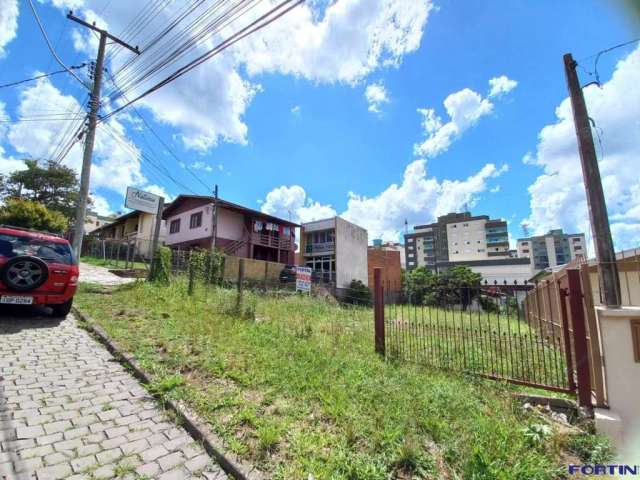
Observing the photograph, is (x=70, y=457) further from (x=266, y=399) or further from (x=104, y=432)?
(x=266, y=399)

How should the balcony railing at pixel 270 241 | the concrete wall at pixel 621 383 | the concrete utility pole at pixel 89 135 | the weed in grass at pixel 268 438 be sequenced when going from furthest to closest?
the balcony railing at pixel 270 241
the concrete utility pole at pixel 89 135
the concrete wall at pixel 621 383
the weed in grass at pixel 268 438

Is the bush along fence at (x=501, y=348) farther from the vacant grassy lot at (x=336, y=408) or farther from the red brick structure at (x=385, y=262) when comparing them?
the red brick structure at (x=385, y=262)

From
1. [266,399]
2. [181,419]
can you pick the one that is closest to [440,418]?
[266,399]

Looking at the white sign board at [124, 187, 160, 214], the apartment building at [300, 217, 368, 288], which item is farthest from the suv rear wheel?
the apartment building at [300, 217, 368, 288]

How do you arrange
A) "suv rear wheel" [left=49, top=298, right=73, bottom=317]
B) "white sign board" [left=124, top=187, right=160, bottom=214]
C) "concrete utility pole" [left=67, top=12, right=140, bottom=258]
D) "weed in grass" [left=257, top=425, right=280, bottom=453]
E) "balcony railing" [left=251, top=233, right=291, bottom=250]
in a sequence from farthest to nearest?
"balcony railing" [left=251, top=233, right=291, bottom=250]
"white sign board" [left=124, top=187, right=160, bottom=214]
"concrete utility pole" [left=67, top=12, right=140, bottom=258]
"suv rear wheel" [left=49, top=298, right=73, bottom=317]
"weed in grass" [left=257, top=425, right=280, bottom=453]

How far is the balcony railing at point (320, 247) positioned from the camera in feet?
95.7

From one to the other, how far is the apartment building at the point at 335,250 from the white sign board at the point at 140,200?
14938 millimetres

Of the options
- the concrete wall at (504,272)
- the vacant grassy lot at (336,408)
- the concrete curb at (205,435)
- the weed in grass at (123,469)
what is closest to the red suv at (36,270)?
the vacant grassy lot at (336,408)

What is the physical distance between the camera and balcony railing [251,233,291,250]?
26734mm

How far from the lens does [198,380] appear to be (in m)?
3.82

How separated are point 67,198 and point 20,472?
39.0 meters

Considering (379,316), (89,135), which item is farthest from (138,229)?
(379,316)

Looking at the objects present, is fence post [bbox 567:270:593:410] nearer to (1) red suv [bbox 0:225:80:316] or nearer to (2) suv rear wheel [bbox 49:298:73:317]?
(1) red suv [bbox 0:225:80:316]

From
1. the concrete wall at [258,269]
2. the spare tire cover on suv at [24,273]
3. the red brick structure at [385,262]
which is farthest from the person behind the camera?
the red brick structure at [385,262]
